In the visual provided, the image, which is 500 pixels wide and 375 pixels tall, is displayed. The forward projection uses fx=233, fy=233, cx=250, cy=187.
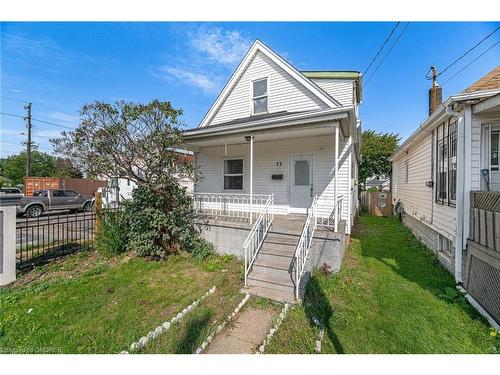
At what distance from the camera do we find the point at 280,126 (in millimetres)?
6246

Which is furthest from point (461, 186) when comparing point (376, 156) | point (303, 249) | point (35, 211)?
point (376, 156)

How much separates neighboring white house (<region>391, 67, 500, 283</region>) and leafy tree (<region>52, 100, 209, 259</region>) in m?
6.03

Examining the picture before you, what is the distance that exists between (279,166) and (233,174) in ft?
6.60

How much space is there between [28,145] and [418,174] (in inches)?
1226

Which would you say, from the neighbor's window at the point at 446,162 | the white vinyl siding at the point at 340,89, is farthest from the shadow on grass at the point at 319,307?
the white vinyl siding at the point at 340,89

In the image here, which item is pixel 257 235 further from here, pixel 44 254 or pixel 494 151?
pixel 44 254

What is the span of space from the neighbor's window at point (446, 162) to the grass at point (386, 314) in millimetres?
1798

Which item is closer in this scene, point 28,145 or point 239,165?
point 239,165

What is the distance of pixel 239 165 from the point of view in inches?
363

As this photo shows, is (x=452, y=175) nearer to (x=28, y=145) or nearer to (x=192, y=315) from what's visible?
(x=192, y=315)

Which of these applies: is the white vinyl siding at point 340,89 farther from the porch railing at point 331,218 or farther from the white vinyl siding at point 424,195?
the porch railing at point 331,218

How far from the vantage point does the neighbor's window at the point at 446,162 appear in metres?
5.39

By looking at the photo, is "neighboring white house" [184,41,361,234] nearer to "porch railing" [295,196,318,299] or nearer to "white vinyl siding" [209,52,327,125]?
"white vinyl siding" [209,52,327,125]
